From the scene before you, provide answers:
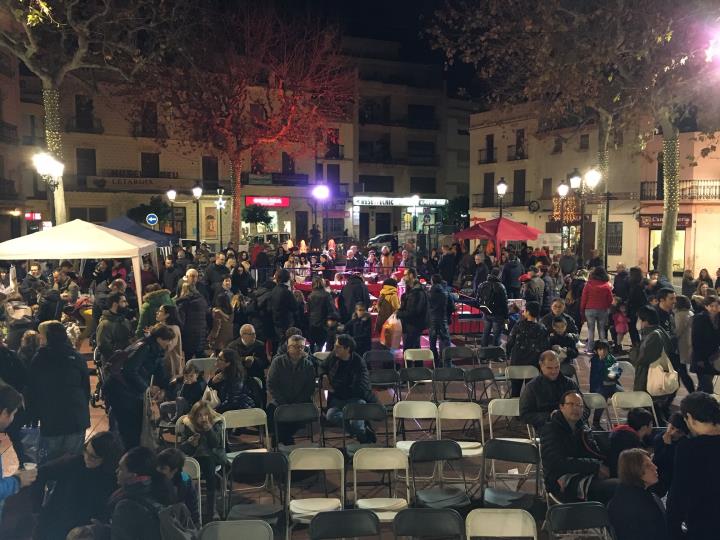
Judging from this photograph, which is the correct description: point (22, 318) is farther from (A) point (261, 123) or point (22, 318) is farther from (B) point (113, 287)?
(A) point (261, 123)

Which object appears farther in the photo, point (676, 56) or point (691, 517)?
point (676, 56)

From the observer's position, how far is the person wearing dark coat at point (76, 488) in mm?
4172

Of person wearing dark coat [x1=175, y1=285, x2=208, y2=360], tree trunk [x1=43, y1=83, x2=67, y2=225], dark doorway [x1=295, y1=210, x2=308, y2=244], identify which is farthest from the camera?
dark doorway [x1=295, y1=210, x2=308, y2=244]

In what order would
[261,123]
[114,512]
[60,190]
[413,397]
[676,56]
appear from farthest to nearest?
[261,123] → [60,190] → [676,56] → [413,397] → [114,512]

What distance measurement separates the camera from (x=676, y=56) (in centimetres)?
1584

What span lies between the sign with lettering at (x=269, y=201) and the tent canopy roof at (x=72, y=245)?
30.3 metres

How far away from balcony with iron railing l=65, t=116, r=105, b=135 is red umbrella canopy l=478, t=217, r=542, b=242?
93.9 feet

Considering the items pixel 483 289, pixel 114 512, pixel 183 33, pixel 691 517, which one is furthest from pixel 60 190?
pixel 691 517

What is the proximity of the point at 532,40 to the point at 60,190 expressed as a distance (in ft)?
40.5

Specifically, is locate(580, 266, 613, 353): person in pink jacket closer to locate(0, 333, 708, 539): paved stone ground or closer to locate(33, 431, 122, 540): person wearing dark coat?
locate(0, 333, 708, 539): paved stone ground

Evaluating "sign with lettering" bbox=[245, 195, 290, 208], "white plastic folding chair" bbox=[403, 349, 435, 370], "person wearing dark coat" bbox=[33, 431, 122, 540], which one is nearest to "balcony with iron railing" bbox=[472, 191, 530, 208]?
"sign with lettering" bbox=[245, 195, 290, 208]

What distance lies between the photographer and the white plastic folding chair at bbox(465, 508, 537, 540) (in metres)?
4.46

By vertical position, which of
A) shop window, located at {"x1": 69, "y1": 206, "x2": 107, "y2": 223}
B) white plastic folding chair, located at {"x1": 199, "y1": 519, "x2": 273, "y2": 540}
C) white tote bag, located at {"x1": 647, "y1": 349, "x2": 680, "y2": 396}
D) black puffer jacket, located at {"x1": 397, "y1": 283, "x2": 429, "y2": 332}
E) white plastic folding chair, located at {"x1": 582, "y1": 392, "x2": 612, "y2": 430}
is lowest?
white plastic folding chair, located at {"x1": 199, "y1": 519, "x2": 273, "y2": 540}

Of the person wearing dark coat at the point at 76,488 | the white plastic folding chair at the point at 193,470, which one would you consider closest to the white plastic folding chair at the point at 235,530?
the person wearing dark coat at the point at 76,488
